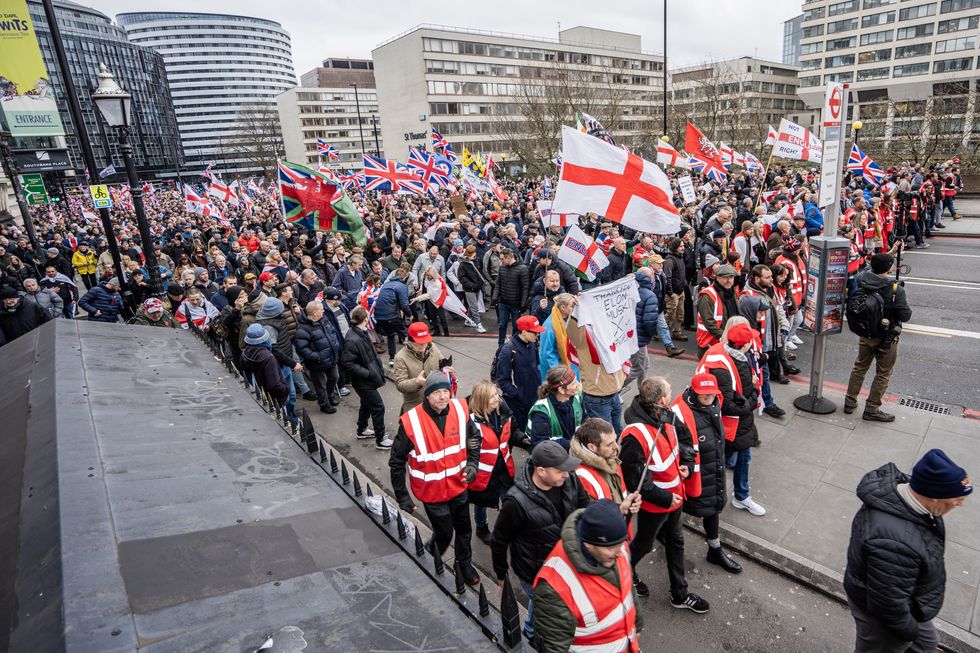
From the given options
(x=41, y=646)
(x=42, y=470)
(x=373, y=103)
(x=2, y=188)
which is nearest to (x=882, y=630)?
(x=41, y=646)

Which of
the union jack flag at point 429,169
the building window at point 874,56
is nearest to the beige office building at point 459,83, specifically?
the building window at point 874,56

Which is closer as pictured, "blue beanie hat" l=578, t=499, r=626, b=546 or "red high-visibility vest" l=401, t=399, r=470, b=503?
"blue beanie hat" l=578, t=499, r=626, b=546

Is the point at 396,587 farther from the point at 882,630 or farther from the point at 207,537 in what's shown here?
the point at 882,630

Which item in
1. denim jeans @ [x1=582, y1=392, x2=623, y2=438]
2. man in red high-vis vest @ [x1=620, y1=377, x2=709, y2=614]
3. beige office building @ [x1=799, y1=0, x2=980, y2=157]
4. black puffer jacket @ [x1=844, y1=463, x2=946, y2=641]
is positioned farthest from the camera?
beige office building @ [x1=799, y1=0, x2=980, y2=157]

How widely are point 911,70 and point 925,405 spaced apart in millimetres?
96577

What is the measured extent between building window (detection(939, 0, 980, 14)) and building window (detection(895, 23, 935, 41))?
2.09m

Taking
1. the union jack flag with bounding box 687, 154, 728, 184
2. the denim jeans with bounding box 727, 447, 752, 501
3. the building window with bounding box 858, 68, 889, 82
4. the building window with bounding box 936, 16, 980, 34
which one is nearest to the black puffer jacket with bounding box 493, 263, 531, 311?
the denim jeans with bounding box 727, 447, 752, 501

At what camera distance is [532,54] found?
278 ft

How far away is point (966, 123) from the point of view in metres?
28.8

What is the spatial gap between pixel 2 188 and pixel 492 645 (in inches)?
1806

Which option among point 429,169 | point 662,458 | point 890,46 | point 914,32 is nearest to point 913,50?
point 914,32

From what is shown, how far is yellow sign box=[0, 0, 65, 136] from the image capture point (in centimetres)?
1249

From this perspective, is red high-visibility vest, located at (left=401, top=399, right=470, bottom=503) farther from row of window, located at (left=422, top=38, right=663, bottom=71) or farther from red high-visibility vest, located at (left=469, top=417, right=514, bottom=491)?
row of window, located at (left=422, top=38, right=663, bottom=71)

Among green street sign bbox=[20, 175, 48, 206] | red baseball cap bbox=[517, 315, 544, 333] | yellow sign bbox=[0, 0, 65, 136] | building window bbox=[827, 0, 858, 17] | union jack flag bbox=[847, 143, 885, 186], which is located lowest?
red baseball cap bbox=[517, 315, 544, 333]
